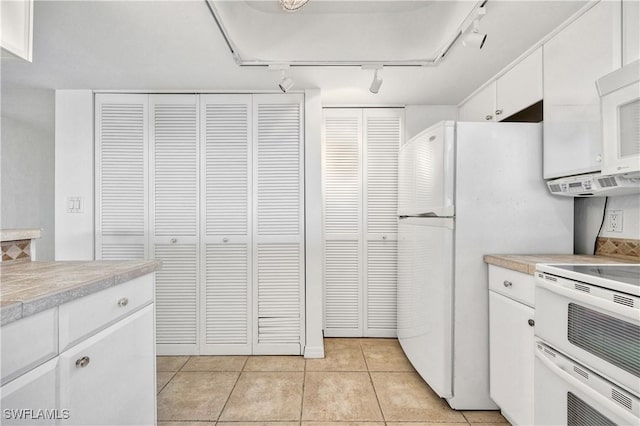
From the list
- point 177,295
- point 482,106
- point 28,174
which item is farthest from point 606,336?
point 28,174

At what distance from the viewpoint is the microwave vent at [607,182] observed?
4.68 feet

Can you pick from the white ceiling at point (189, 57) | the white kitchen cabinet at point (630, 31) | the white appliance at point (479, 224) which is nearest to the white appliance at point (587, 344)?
the white appliance at point (479, 224)

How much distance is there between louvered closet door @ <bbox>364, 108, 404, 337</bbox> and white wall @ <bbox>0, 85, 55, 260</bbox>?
3.33m

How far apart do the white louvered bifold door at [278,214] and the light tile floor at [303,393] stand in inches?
15.3

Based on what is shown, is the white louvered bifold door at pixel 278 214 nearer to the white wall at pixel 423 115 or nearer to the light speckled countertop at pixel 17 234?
the white wall at pixel 423 115

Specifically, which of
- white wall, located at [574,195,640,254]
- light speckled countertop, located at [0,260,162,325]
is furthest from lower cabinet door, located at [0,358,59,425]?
white wall, located at [574,195,640,254]

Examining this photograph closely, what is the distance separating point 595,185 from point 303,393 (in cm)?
208

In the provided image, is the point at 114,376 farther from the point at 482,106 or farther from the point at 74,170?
the point at 482,106

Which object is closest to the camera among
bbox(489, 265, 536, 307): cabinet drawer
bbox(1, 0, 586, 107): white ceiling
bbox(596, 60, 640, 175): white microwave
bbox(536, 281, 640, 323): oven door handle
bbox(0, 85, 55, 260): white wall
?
bbox(536, 281, 640, 323): oven door handle

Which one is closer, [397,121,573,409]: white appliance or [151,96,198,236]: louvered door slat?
[397,121,573,409]: white appliance

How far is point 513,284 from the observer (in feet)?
5.22

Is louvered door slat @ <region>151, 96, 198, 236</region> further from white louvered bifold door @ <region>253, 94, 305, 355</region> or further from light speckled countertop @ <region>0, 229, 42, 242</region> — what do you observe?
light speckled countertop @ <region>0, 229, 42, 242</region>

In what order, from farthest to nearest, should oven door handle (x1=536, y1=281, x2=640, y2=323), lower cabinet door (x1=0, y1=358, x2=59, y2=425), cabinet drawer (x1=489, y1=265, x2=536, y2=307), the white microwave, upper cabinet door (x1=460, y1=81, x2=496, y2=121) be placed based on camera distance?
upper cabinet door (x1=460, y1=81, x2=496, y2=121)
cabinet drawer (x1=489, y1=265, x2=536, y2=307)
the white microwave
oven door handle (x1=536, y1=281, x2=640, y2=323)
lower cabinet door (x1=0, y1=358, x2=59, y2=425)

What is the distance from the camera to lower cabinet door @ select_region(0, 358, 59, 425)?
2.45 feet
